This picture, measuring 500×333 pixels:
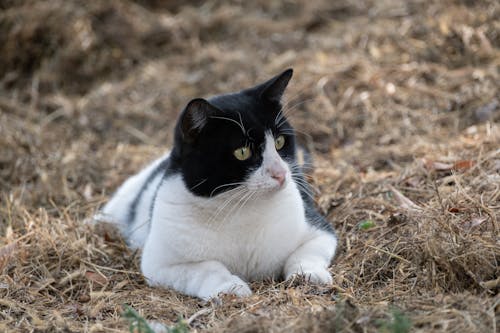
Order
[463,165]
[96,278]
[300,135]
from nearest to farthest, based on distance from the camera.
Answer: [96,278] → [463,165] → [300,135]

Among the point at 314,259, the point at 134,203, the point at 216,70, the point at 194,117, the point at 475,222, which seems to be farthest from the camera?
the point at 216,70

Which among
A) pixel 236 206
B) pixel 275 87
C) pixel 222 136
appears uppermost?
pixel 275 87

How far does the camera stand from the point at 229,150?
2.74m

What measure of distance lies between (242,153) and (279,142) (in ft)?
0.79

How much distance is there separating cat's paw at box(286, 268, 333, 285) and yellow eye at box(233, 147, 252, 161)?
1.83 ft

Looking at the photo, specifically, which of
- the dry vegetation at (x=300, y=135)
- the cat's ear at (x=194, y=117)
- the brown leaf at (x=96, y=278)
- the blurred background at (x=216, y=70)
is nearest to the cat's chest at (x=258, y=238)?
the dry vegetation at (x=300, y=135)

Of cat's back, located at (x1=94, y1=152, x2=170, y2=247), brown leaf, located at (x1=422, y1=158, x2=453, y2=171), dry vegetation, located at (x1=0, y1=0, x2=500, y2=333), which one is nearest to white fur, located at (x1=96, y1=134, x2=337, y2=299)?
dry vegetation, located at (x1=0, y1=0, x2=500, y2=333)

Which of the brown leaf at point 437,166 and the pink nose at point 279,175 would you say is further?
the brown leaf at point 437,166

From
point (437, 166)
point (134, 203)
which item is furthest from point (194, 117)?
point (437, 166)

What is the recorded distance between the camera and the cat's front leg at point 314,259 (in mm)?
→ 2771

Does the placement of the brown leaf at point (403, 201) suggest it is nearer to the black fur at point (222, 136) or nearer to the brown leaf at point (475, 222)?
the brown leaf at point (475, 222)

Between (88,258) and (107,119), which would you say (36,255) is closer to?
(88,258)

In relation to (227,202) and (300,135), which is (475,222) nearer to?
(227,202)

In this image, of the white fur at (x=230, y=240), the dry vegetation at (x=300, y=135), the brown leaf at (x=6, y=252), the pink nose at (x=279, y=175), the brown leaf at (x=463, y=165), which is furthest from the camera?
the brown leaf at (x=463, y=165)
